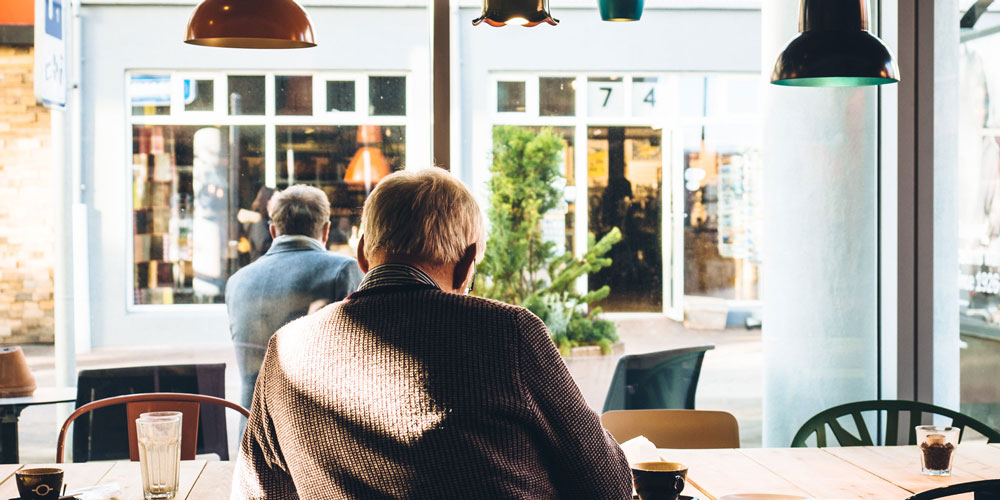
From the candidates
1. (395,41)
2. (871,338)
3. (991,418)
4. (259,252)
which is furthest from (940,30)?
(259,252)

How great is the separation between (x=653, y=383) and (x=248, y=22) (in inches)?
103

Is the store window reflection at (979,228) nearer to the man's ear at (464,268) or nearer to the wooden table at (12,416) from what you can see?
the man's ear at (464,268)

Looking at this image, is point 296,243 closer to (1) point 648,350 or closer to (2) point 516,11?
(1) point 648,350

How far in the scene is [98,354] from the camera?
14.4 ft

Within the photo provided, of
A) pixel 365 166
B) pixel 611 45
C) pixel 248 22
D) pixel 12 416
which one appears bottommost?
pixel 12 416

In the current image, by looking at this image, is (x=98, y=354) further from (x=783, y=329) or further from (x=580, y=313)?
(x=783, y=329)

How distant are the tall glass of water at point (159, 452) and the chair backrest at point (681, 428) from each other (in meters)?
1.33

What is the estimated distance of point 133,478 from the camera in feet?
7.79

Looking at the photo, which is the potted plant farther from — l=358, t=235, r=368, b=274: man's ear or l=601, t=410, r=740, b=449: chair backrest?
l=358, t=235, r=368, b=274: man's ear

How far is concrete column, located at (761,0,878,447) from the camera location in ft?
14.6

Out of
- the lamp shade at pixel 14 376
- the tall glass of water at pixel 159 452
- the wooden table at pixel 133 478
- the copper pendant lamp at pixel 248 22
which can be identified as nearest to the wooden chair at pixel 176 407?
the wooden table at pixel 133 478

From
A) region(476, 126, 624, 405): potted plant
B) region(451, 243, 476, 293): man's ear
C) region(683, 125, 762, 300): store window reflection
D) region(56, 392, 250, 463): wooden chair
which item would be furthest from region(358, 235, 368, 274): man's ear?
region(683, 125, 762, 300): store window reflection

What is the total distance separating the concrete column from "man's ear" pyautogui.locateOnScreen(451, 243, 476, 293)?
3093 mm

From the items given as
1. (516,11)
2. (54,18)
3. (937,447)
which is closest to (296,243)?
(54,18)
